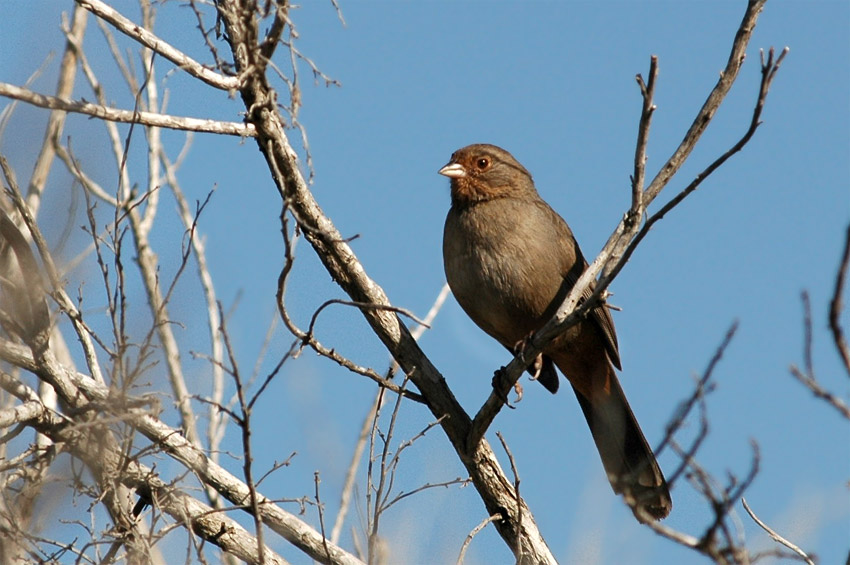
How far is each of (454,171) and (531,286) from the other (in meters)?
1.14

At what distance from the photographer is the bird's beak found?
668cm

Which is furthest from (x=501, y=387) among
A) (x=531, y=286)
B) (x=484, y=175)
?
(x=484, y=175)

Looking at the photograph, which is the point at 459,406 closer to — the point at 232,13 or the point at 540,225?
the point at 540,225

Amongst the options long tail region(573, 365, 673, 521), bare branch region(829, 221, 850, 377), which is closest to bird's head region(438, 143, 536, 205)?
long tail region(573, 365, 673, 521)

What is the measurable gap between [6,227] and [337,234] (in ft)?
5.08

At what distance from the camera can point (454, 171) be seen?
6699 mm

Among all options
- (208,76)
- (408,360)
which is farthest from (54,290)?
Answer: (408,360)

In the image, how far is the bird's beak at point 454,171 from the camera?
6.68 metres

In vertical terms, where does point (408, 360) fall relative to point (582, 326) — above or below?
below

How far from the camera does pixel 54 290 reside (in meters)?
4.58

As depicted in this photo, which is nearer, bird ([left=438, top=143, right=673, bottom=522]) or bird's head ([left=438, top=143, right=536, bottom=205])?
bird ([left=438, top=143, right=673, bottom=522])

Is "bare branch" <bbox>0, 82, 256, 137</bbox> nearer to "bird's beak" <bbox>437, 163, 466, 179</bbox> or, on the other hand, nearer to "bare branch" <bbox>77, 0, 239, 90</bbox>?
"bare branch" <bbox>77, 0, 239, 90</bbox>

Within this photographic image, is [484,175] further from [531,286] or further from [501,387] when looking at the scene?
[501,387]

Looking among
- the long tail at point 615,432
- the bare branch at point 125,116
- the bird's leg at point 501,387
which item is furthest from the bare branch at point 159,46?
the long tail at point 615,432
